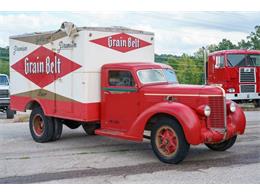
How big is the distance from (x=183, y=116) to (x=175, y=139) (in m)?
0.51

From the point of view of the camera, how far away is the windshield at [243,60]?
21.0m

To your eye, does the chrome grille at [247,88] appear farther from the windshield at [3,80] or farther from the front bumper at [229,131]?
the front bumper at [229,131]

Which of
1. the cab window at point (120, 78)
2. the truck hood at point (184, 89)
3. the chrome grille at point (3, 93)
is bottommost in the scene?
the chrome grille at point (3, 93)

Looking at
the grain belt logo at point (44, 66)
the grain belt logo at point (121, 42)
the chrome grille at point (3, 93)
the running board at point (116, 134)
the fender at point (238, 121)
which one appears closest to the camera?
the fender at point (238, 121)

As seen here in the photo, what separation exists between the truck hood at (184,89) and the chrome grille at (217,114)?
6.0 inches

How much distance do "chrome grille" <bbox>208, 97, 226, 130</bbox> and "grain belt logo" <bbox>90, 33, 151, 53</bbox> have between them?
289 cm

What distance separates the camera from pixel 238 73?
68.6 ft

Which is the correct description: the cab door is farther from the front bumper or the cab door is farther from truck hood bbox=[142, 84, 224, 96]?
the front bumper

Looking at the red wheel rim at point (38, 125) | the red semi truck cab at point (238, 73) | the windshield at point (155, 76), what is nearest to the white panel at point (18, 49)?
the red wheel rim at point (38, 125)

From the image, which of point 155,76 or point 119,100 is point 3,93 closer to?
point 119,100

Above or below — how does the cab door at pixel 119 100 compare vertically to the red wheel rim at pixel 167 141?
above

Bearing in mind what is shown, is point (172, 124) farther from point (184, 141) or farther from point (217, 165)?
point (217, 165)

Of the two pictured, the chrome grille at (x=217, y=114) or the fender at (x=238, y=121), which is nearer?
the chrome grille at (x=217, y=114)

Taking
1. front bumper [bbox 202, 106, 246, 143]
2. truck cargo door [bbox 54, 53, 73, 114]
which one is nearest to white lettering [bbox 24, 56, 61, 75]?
truck cargo door [bbox 54, 53, 73, 114]
